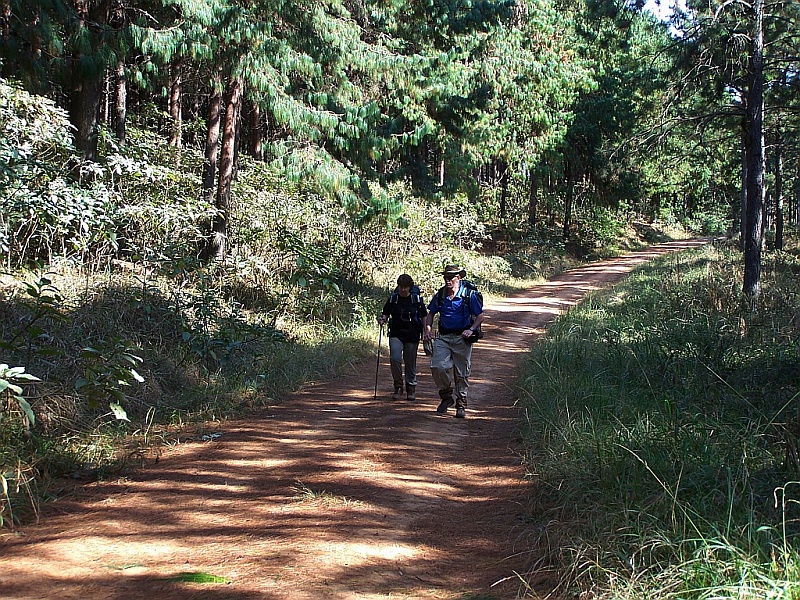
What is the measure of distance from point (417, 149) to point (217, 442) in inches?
499

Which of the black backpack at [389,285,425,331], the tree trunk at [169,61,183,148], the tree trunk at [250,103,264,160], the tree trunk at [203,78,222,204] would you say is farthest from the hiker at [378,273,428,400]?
the tree trunk at [250,103,264,160]

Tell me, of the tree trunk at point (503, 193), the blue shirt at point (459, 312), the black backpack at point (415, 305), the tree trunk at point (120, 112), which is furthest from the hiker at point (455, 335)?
the tree trunk at point (503, 193)

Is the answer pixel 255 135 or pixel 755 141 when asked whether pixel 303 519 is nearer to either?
pixel 755 141

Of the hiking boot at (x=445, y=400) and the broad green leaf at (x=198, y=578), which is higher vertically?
the hiking boot at (x=445, y=400)

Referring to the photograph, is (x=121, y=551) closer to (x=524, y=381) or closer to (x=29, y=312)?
(x=29, y=312)

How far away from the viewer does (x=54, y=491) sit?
607cm

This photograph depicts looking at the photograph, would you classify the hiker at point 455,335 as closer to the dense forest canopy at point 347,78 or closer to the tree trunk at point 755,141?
the dense forest canopy at point 347,78

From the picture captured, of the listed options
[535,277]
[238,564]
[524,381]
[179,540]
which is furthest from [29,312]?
[535,277]

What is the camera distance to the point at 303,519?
548 centimetres

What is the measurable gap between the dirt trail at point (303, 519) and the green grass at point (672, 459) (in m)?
0.44

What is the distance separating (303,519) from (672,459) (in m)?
2.74

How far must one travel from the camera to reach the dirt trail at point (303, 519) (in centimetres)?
442

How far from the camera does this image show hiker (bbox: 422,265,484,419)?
9.02m

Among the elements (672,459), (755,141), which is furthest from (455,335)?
(755,141)
